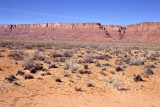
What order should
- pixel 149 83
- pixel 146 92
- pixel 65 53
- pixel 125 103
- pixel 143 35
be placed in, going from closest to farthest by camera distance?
1. pixel 125 103
2. pixel 146 92
3. pixel 149 83
4. pixel 65 53
5. pixel 143 35

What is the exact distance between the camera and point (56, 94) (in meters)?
6.20

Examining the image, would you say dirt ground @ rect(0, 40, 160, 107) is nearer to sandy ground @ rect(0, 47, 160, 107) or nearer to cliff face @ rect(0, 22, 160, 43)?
sandy ground @ rect(0, 47, 160, 107)

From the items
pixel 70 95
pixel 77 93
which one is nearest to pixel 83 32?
pixel 77 93

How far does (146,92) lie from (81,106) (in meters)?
3.47

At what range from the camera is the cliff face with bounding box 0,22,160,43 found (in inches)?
4040

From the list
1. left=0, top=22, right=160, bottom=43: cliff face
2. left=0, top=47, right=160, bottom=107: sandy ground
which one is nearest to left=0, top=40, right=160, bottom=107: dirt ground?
left=0, top=47, right=160, bottom=107: sandy ground

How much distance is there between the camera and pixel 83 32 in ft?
386

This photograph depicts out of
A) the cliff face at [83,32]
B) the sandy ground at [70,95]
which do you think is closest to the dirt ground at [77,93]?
the sandy ground at [70,95]

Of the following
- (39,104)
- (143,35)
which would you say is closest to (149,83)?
(39,104)

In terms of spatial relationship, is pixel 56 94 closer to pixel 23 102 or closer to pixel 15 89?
pixel 23 102

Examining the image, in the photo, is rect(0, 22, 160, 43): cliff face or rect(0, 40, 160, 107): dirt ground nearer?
rect(0, 40, 160, 107): dirt ground

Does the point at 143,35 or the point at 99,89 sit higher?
the point at 143,35

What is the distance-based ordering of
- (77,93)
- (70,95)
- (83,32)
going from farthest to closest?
(83,32) → (77,93) → (70,95)

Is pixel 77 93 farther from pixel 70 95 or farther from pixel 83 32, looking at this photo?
pixel 83 32
